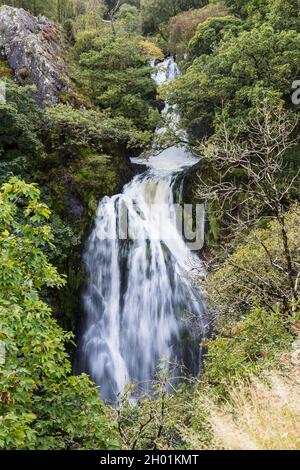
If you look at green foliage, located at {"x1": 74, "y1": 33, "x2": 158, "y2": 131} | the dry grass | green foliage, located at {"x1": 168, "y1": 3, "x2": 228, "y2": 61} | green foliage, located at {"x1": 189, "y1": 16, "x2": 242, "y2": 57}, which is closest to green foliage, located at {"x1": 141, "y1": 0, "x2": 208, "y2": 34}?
green foliage, located at {"x1": 168, "y1": 3, "x2": 228, "y2": 61}

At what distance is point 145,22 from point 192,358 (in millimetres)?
24134

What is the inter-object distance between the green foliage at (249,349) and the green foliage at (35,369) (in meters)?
1.84

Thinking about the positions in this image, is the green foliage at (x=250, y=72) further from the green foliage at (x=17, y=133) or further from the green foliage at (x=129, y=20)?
the green foliage at (x=129, y=20)

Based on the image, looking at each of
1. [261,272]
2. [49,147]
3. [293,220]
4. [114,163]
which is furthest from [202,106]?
[261,272]

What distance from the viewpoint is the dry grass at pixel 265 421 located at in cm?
330

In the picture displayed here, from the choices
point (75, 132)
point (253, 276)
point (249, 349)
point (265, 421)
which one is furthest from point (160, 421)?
point (75, 132)

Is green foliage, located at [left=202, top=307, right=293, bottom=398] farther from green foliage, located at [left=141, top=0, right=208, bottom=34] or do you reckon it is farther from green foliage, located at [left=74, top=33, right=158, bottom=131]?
green foliage, located at [left=141, top=0, right=208, bottom=34]

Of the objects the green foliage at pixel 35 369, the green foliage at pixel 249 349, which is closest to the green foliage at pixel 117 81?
the green foliage at pixel 249 349

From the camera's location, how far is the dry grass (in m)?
3.30

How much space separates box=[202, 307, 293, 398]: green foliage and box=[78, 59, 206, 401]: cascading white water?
12.6ft

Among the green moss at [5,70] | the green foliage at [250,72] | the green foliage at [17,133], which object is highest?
the green moss at [5,70]

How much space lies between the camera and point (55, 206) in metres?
12.4

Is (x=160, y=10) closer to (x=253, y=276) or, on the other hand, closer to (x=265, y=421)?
(x=253, y=276)
